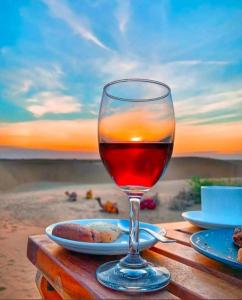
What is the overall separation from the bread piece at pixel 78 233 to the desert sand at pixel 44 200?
1.40 metres

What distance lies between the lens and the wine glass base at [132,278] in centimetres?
39

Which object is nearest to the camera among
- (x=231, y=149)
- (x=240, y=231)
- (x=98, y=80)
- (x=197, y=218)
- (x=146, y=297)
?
(x=146, y=297)

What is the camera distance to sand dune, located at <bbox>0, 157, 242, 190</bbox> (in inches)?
210

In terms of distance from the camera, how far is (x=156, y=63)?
3193 mm

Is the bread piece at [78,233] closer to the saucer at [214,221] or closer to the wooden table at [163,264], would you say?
the wooden table at [163,264]

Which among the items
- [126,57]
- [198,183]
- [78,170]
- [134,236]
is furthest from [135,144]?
[78,170]

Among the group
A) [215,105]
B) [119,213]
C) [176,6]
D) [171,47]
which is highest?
[176,6]

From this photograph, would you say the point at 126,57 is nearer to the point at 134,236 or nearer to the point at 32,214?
the point at 32,214

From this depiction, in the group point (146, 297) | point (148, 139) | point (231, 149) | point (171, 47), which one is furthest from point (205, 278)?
point (171, 47)

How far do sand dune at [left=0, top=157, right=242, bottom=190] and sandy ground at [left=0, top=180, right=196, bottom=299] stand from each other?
9.6 inches

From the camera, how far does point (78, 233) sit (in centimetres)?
55

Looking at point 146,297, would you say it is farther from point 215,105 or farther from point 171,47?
point 215,105

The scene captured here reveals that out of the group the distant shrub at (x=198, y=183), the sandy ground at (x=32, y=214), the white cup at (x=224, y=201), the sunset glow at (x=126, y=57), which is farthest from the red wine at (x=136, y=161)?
the distant shrub at (x=198, y=183)

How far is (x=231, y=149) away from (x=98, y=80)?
1.72m
